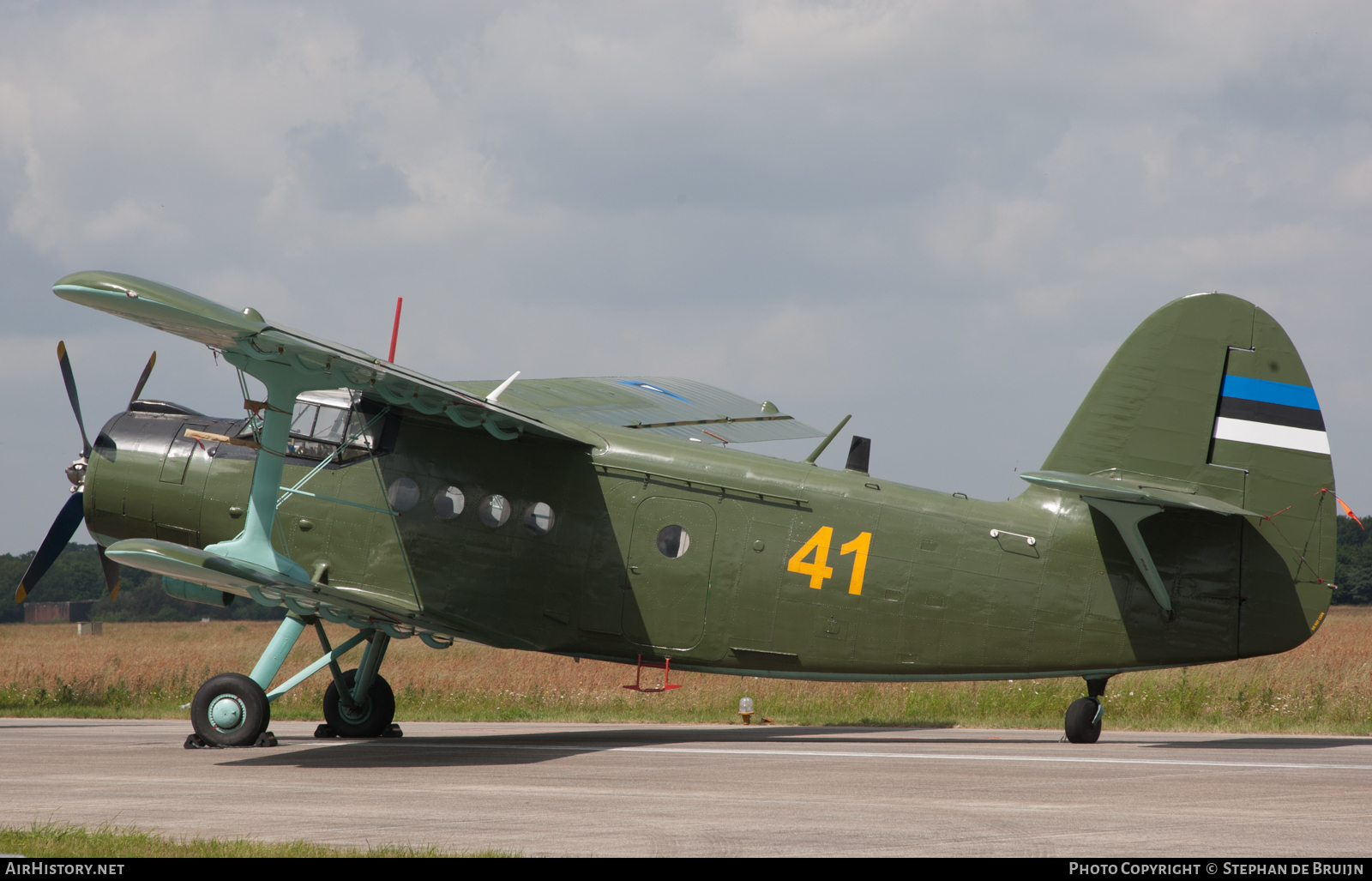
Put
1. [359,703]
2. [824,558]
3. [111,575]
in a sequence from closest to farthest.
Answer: [824,558] → [359,703] → [111,575]

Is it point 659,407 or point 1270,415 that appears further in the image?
point 659,407

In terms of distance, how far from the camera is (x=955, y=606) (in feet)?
36.3

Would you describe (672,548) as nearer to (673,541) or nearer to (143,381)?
(673,541)

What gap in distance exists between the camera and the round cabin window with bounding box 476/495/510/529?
1142 cm

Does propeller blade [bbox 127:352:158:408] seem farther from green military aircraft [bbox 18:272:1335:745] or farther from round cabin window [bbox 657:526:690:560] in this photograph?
round cabin window [bbox 657:526:690:560]

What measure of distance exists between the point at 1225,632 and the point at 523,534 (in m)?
6.74

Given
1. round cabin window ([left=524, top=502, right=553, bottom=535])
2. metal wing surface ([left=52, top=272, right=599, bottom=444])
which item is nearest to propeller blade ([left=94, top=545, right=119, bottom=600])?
metal wing surface ([left=52, top=272, right=599, bottom=444])

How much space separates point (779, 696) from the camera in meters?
18.2

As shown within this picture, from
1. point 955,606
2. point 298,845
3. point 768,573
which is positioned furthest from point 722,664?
point 298,845

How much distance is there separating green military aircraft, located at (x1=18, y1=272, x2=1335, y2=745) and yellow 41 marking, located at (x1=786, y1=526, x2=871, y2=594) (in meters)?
0.02

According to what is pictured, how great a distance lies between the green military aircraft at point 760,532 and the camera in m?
10.6

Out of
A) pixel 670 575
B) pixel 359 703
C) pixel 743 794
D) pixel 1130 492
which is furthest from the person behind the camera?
pixel 359 703

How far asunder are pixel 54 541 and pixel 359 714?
4.12 metres

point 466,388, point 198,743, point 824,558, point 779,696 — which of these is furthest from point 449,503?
point 779,696
